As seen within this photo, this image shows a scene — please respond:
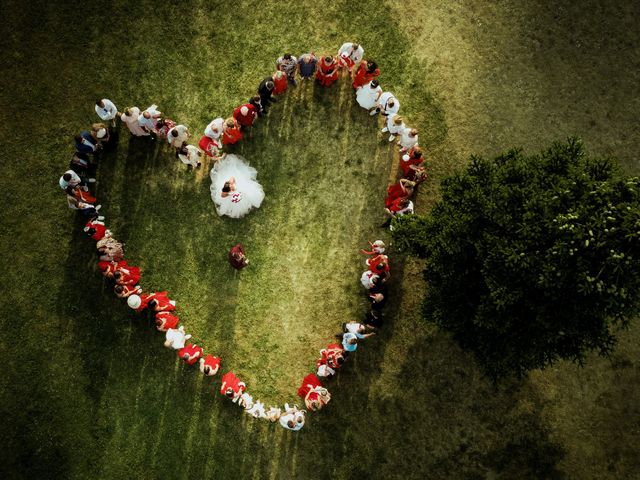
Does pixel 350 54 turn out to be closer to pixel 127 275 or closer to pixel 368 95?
pixel 368 95

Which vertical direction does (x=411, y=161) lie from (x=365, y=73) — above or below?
below

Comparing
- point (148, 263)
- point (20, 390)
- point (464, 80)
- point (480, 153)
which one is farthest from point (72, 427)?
point (464, 80)

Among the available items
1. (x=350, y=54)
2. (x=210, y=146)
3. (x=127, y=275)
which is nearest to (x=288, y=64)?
(x=350, y=54)

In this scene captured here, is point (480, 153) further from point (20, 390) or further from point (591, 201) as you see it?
point (20, 390)

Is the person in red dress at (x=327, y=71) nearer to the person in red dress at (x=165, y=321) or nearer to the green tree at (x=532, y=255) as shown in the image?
the green tree at (x=532, y=255)

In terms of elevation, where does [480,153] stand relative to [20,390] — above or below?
above
